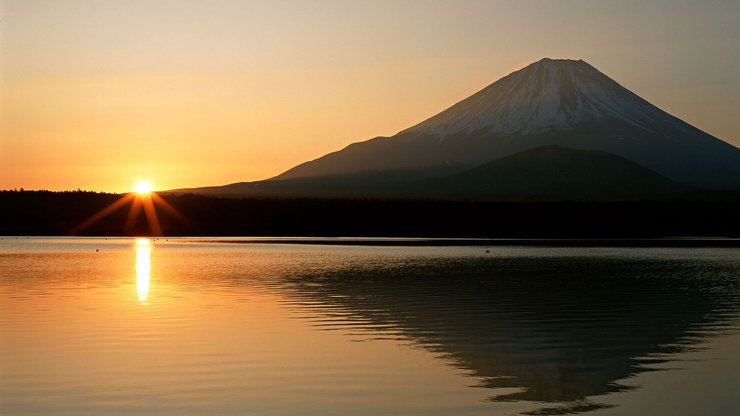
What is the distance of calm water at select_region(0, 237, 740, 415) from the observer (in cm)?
1912

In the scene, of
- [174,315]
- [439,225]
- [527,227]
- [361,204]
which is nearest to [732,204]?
[527,227]

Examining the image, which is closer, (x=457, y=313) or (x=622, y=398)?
(x=622, y=398)

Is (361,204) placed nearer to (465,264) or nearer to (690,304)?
(465,264)

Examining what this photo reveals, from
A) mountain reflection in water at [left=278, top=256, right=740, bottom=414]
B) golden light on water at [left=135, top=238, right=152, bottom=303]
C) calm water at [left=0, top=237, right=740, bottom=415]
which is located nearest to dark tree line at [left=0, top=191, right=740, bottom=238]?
golden light on water at [left=135, top=238, right=152, bottom=303]

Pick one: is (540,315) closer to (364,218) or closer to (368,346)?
(368,346)

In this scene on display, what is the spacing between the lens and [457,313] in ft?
116

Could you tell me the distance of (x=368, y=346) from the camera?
26328mm

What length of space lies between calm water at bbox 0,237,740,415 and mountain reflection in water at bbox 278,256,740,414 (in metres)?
0.09

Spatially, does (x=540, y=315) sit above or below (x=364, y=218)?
below

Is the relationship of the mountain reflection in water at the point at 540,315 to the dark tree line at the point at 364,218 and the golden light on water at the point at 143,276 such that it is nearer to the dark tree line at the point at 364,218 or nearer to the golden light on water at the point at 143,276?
the golden light on water at the point at 143,276

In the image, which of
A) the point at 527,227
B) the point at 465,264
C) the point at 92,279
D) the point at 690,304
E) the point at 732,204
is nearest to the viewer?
the point at 690,304

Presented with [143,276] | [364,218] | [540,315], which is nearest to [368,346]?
[540,315]

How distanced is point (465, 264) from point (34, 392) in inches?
1997

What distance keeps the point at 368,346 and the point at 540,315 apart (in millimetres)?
10472
